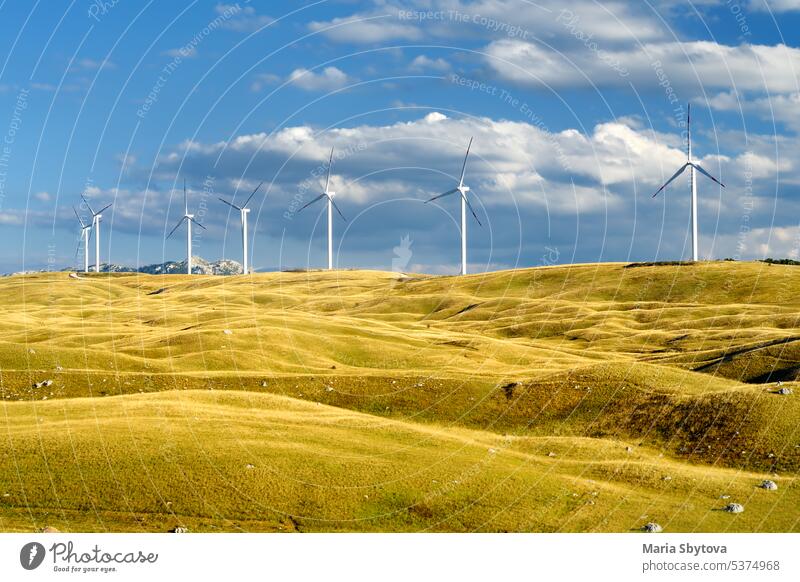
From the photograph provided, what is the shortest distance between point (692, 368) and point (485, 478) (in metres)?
40.7

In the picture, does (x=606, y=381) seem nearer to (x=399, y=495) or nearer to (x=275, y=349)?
(x=399, y=495)

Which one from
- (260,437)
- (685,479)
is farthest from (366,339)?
(685,479)

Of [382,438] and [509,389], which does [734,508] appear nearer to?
[382,438]

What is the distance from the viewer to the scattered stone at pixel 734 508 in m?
44.3

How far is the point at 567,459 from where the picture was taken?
5331 cm

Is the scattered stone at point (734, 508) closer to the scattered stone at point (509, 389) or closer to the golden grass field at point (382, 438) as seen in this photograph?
the golden grass field at point (382, 438)

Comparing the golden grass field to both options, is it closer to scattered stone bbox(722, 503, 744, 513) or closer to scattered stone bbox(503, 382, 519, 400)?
scattered stone bbox(503, 382, 519, 400)
